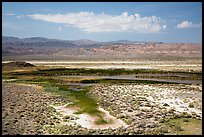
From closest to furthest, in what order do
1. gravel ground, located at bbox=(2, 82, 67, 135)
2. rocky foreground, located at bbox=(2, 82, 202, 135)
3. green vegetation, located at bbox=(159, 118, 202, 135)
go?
green vegetation, located at bbox=(159, 118, 202, 135)
rocky foreground, located at bbox=(2, 82, 202, 135)
gravel ground, located at bbox=(2, 82, 67, 135)

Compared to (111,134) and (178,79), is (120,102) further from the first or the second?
(178,79)

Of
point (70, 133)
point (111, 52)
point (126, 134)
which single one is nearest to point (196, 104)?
point (126, 134)

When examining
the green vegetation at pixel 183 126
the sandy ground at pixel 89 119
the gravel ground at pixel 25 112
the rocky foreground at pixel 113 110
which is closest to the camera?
the green vegetation at pixel 183 126

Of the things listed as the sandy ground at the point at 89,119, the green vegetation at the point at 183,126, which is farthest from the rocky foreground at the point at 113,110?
the green vegetation at the point at 183,126

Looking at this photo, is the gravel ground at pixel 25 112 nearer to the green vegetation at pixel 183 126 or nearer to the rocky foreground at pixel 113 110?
the rocky foreground at pixel 113 110

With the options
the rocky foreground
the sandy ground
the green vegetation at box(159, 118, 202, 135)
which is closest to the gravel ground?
the rocky foreground

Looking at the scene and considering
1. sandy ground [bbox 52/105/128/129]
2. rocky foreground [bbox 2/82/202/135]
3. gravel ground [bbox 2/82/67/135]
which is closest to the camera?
rocky foreground [bbox 2/82/202/135]

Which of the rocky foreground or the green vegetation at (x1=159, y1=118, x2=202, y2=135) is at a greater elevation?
the green vegetation at (x1=159, y1=118, x2=202, y2=135)

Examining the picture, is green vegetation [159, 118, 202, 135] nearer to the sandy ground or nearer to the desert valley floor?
the desert valley floor

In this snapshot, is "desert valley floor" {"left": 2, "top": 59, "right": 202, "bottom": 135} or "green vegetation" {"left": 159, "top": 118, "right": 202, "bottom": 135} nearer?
"green vegetation" {"left": 159, "top": 118, "right": 202, "bottom": 135}
